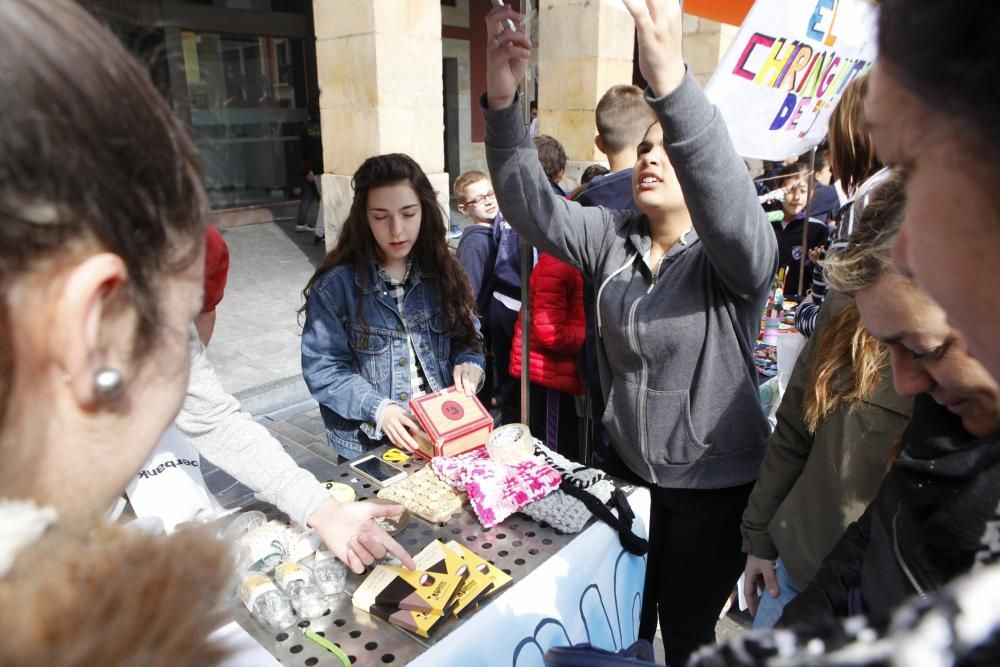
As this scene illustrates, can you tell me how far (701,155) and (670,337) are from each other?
54 centimetres

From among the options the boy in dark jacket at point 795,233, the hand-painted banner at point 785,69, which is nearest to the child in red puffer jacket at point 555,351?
the hand-painted banner at point 785,69

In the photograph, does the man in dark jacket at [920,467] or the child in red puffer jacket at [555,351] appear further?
the child in red puffer jacket at [555,351]

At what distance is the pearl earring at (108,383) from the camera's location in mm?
476

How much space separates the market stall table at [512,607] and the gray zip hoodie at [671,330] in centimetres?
24

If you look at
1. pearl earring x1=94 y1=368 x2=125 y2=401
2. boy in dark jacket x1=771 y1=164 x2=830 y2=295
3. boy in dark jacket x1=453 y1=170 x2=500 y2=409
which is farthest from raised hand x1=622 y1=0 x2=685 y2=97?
boy in dark jacket x1=771 y1=164 x2=830 y2=295

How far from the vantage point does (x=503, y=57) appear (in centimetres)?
190

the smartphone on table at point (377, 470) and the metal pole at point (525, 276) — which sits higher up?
the metal pole at point (525, 276)

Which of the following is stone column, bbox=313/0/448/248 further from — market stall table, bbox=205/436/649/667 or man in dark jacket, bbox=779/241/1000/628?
man in dark jacket, bbox=779/241/1000/628

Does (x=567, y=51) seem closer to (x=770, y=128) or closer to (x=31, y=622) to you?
(x=770, y=128)

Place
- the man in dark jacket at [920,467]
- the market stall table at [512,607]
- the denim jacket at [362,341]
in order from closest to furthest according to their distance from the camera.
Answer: the man in dark jacket at [920,467], the market stall table at [512,607], the denim jacket at [362,341]

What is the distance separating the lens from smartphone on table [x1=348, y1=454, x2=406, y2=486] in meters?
1.84

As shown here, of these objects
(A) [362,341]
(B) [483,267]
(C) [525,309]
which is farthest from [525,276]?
(B) [483,267]

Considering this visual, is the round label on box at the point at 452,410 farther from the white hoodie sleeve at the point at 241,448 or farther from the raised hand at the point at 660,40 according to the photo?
the raised hand at the point at 660,40

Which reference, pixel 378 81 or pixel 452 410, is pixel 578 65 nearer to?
pixel 378 81
